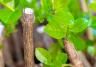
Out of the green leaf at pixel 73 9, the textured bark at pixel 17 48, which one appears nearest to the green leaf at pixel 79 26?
the green leaf at pixel 73 9

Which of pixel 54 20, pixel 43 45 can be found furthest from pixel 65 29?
pixel 43 45

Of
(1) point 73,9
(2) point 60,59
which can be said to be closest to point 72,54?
(2) point 60,59

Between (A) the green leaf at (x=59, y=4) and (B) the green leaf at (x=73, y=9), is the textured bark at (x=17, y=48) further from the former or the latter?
(A) the green leaf at (x=59, y=4)

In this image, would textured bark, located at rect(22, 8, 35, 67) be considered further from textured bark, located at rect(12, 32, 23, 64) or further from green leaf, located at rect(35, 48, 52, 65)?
textured bark, located at rect(12, 32, 23, 64)

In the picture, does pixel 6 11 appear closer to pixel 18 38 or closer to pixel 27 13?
pixel 27 13

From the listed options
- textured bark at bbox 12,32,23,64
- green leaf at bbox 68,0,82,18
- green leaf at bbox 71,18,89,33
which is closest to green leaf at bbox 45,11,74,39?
green leaf at bbox 71,18,89,33

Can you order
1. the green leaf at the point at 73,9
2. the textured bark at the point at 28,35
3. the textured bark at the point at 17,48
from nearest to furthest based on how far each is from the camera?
the textured bark at the point at 28,35
the green leaf at the point at 73,9
the textured bark at the point at 17,48
